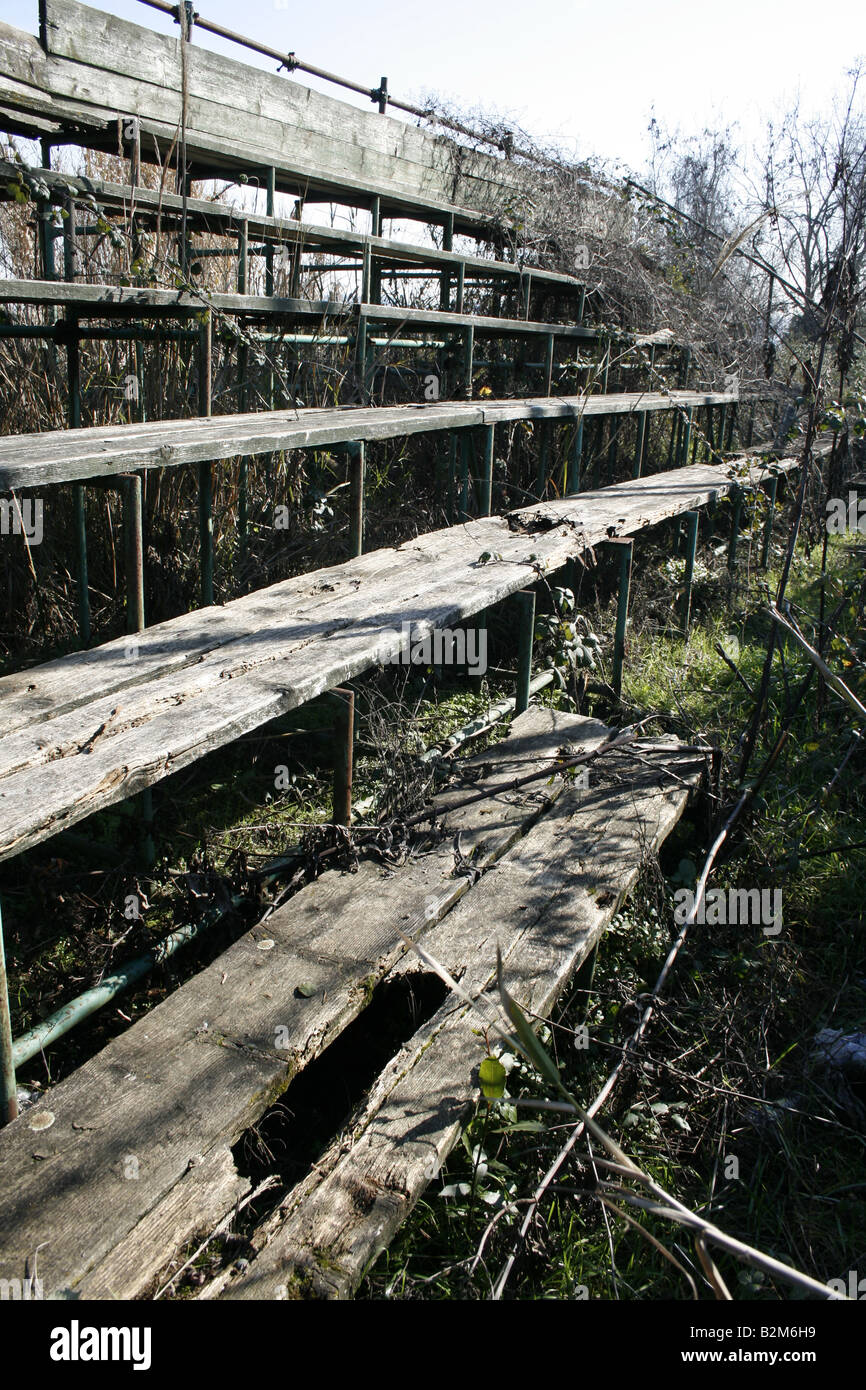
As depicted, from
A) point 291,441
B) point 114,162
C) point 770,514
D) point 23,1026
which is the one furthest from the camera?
point 114,162

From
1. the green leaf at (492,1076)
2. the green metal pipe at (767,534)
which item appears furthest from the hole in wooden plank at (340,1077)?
the green metal pipe at (767,534)

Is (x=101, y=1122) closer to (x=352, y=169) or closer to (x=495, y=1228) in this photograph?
(x=495, y=1228)

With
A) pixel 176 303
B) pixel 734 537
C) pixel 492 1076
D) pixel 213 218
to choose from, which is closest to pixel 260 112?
pixel 213 218

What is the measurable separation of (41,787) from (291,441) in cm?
203

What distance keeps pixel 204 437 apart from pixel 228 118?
4.50 metres

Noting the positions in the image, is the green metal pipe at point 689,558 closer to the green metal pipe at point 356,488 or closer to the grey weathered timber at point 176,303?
the grey weathered timber at point 176,303

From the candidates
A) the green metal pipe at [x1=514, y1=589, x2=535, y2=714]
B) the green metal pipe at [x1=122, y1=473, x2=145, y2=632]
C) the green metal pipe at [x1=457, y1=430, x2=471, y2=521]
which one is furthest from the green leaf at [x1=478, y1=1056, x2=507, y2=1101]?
the green metal pipe at [x1=457, y1=430, x2=471, y2=521]

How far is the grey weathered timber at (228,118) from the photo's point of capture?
17.5 ft

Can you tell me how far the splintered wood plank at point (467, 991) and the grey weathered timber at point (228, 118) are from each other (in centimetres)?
407

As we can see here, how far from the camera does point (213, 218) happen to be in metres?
5.99

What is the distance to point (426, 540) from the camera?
436 centimetres

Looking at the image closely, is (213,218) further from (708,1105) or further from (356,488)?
(708,1105)
